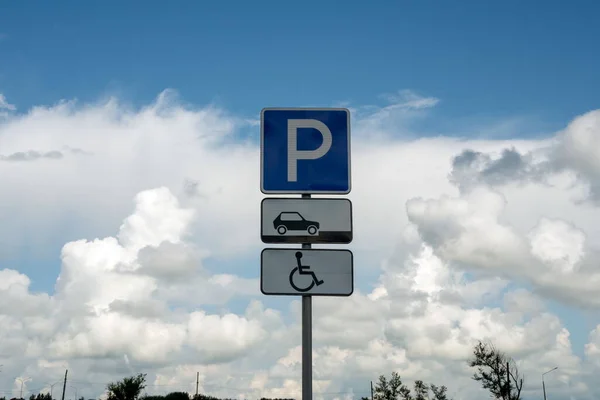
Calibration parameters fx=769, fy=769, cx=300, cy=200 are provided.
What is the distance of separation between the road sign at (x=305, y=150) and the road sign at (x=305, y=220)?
154mm

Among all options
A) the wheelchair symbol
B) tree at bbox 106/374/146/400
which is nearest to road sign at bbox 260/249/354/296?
the wheelchair symbol

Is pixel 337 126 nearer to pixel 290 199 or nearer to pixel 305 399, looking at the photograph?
pixel 290 199

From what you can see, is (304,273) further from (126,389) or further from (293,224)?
(126,389)

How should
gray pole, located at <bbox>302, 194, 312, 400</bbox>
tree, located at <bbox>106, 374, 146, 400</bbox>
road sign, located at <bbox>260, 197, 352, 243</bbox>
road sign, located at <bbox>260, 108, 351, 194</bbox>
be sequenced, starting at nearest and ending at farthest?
gray pole, located at <bbox>302, 194, 312, 400</bbox> < road sign, located at <bbox>260, 197, 352, 243</bbox> < road sign, located at <bbox>260, 108, 351, 194</bbox> < tree, located at <bbox>106, 374, 146, 400</bbox>

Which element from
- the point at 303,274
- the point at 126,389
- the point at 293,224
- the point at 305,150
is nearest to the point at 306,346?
the point at 303,274

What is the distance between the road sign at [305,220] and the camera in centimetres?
736

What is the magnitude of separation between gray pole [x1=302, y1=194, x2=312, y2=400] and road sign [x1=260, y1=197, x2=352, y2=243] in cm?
15

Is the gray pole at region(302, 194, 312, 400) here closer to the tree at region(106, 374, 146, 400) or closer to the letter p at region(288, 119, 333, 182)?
the letter p at region(288, 119, 333, 182)

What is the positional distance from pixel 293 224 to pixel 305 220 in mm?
129

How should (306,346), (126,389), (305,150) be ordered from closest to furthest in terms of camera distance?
(306,346) → (305,150) → (126,389)

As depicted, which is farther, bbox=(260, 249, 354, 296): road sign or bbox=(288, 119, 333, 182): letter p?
bbox=(288, 119, 333, 182): letter p

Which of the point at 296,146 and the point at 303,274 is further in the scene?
the point at 296,146

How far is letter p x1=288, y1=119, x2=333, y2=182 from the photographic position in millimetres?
7684

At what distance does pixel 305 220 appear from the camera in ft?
24.3
